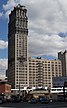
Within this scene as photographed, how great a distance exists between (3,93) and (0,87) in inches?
215

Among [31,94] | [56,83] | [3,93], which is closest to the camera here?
[3,93]

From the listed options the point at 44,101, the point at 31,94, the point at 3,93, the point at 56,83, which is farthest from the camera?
the point at 56,83

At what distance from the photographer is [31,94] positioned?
148m

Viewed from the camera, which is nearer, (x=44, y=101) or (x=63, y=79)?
(x=44, y=101)

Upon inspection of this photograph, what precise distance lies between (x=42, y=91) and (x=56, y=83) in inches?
1167

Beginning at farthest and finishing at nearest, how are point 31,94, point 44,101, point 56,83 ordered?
point 56,83, point 31,94, point 44,101

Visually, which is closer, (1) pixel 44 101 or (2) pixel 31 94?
(1) pixel 44 101

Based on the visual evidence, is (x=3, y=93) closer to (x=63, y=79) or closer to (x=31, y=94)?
(x=31, y=94)

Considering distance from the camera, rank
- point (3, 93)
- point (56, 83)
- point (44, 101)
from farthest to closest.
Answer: point (56, 83), point (3, 93), point (44, 101)

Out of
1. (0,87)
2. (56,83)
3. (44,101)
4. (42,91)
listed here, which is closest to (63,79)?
(56,83)

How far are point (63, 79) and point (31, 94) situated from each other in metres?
37.5

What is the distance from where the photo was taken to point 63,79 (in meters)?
179

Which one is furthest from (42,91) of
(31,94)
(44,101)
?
(44,101)

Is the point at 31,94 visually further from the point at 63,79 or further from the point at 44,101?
the point at 44,101
